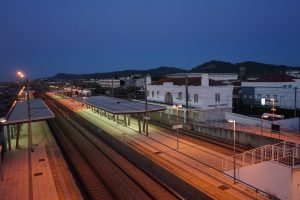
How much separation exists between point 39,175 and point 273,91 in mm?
39271

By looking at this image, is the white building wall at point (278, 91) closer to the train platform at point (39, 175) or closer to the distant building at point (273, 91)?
the distant building at point (273, 91)

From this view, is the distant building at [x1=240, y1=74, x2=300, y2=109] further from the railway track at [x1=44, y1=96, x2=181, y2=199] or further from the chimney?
the railway track at [x1=44, y1=96, x2=181, y2=199]

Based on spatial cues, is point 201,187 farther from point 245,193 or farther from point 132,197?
point 132,197

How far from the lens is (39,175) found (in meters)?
20.1

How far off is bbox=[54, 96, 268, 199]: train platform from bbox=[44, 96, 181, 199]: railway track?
6.84 ft

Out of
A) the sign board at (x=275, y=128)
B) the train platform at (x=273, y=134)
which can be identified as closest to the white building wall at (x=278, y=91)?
the train platform at (x=273, y=134)

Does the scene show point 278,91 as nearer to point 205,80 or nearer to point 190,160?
point 205,80

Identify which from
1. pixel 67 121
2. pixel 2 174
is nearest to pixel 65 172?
pixel 2 174

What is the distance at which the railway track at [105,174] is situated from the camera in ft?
57.0

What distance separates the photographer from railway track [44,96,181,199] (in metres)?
17.4

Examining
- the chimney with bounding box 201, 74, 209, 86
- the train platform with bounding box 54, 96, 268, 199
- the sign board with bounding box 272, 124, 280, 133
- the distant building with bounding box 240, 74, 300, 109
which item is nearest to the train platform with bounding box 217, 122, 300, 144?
the sign board with bounding box 272, 124, 280, 133

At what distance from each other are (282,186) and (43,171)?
15.1 m

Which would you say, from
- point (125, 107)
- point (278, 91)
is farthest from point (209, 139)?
point (278, 91)

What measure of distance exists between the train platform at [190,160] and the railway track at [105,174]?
A: 82.1 inches
